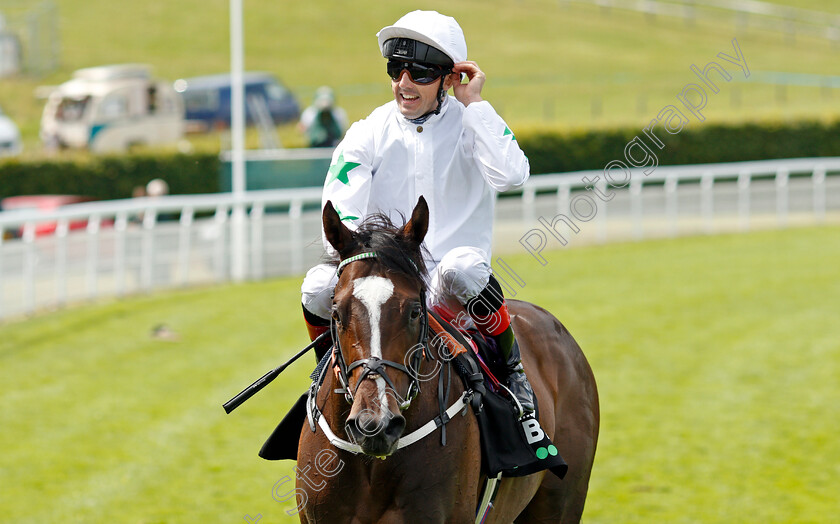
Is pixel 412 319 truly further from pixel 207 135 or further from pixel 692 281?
pixel 207 135

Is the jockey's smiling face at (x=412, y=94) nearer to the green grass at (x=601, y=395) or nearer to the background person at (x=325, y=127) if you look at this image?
the green grass at (x=601, y=395)

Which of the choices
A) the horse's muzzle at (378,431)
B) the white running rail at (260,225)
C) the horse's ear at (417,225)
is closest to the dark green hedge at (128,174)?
the white running rail at (260,225)

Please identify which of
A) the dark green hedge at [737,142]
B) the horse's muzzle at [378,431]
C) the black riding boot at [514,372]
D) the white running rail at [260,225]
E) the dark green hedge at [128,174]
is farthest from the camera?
the dark green hedge at [737,142]

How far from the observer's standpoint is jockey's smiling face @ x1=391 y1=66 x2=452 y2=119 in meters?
3.78

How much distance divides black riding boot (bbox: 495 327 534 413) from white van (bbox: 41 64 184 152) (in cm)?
2470

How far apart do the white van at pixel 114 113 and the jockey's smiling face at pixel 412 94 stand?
24640 mm

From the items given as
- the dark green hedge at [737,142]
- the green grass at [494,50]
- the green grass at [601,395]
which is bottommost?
the green grass at [494,50]

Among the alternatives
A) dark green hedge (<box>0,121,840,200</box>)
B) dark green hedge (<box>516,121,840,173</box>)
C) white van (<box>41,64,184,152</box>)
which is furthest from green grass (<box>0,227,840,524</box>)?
white van (<box>41,64,184,152</box>)

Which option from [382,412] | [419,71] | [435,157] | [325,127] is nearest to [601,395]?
[435,157]

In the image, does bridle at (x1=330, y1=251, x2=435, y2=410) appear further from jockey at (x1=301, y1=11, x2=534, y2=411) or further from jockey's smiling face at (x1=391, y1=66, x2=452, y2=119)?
jockey's smiling face at (x1=391, y1=66, x2=452, y2=119)

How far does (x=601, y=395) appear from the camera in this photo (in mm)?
9406

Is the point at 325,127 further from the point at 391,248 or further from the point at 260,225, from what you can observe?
the point at 391,248

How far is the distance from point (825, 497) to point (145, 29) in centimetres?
4527

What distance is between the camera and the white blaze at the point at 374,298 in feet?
10.2
